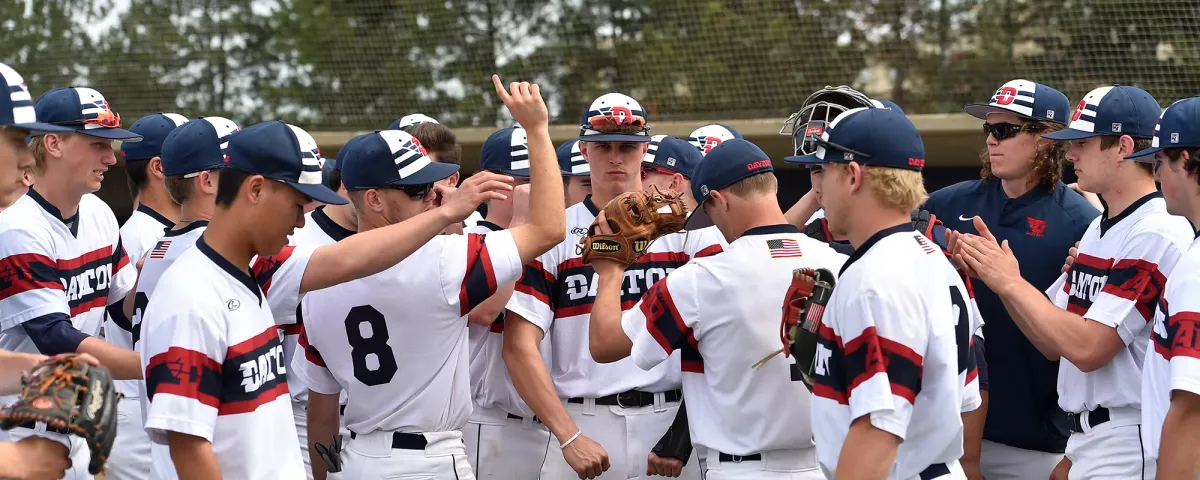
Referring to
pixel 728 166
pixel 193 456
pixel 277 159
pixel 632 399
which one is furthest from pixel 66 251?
pixel 728 166

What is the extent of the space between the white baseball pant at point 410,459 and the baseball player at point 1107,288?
1.88 m

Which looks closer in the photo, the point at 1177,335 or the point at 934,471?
the point at 934,471

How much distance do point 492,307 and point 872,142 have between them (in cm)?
175

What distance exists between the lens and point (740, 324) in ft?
11.5

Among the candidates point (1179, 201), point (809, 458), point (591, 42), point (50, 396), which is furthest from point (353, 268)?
point (591, 42)

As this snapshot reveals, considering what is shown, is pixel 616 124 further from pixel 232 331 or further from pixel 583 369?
pixel 232 331

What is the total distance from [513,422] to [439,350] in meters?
1.25

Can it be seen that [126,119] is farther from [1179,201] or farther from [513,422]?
[1179,201]

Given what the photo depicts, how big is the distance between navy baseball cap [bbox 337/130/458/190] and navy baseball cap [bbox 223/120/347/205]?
0.55 meters

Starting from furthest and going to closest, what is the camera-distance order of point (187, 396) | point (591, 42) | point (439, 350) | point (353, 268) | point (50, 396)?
1. point (591, 42)
2. point (439, 350)
3. point (353, 268)
4. point (187, 396)
5. point (50, 396)

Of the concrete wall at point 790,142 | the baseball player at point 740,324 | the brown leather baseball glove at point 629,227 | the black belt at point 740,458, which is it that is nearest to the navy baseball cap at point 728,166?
the baseball player at point 740,324

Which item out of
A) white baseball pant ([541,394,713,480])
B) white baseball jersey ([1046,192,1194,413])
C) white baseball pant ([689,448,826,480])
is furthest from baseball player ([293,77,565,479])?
white baseball jersey ([1046,192,1194,413])

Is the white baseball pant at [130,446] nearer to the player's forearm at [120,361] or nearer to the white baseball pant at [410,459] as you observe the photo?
the player's forearm at [120,361]

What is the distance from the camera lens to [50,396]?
91.4 inches
